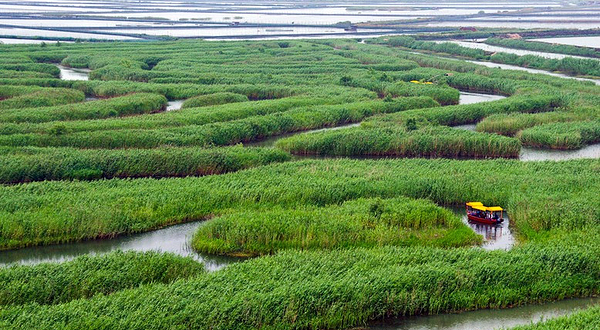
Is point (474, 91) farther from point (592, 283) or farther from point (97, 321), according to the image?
point (97, 321)

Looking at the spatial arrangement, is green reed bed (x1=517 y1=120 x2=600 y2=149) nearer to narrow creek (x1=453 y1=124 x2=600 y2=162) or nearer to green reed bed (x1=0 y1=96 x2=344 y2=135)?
narrow creek (x1=453 y1=124 x2=600 y2=162)

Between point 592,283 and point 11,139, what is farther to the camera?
point 11,139

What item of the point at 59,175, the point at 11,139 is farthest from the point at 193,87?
the point at 59,175

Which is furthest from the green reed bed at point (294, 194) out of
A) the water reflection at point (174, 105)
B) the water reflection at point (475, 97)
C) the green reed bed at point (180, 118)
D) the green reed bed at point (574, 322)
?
the water reflection at point (475, 97)

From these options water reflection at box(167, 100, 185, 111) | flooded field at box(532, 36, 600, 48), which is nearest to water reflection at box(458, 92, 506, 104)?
water reflection at box(167, 100, 185, 111)

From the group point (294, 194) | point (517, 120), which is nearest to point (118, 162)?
point (294, 194)

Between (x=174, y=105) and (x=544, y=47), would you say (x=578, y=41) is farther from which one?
(x=174, y=105)
